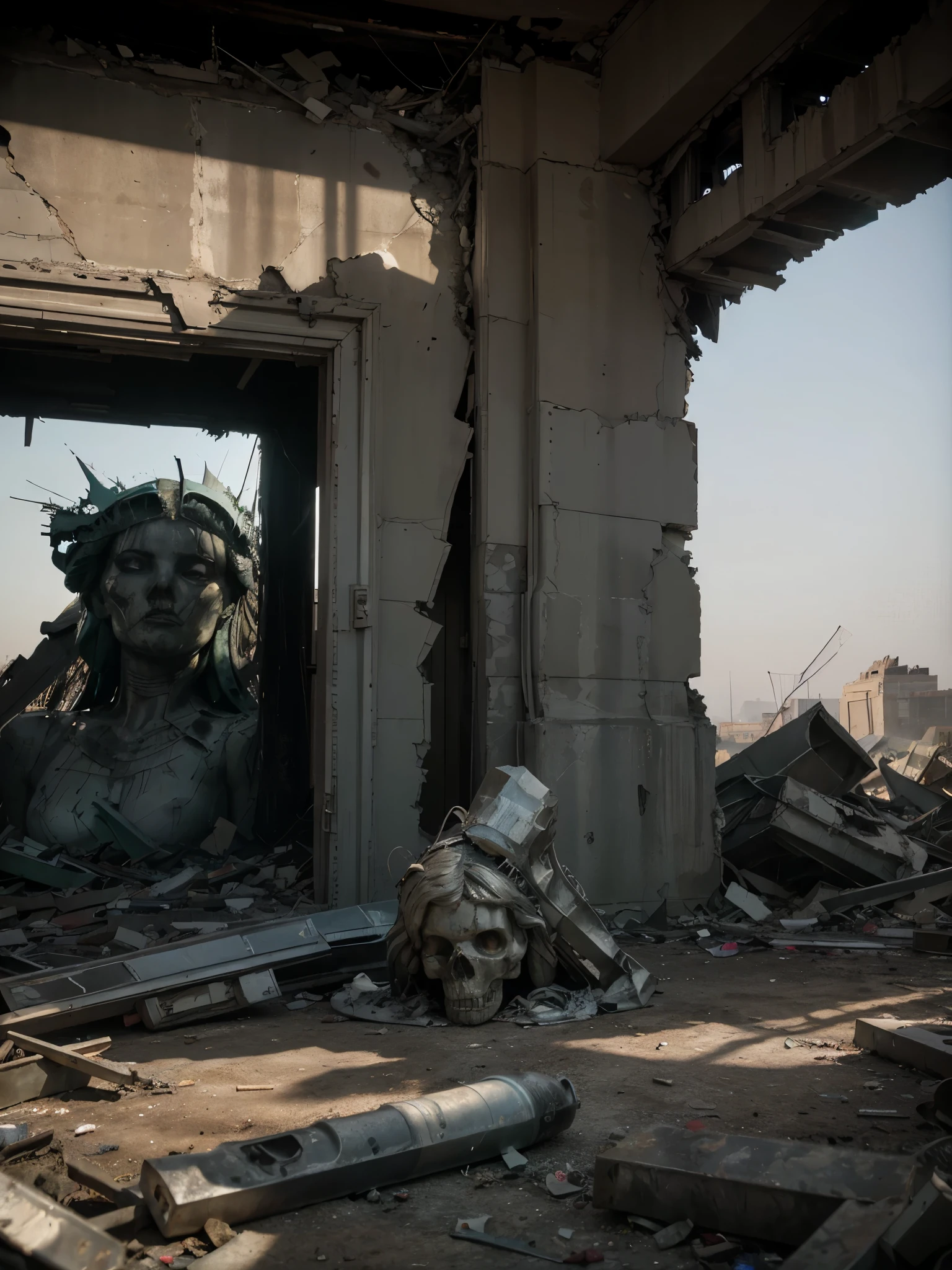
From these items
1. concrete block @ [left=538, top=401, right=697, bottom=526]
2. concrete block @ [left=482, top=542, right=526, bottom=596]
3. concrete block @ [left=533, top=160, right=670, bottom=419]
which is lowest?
concrete block @ [left=482, top=542, right=526, bottom=596]

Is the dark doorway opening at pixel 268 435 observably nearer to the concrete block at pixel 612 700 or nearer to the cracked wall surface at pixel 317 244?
the cracked wall surface at pixel 317 244

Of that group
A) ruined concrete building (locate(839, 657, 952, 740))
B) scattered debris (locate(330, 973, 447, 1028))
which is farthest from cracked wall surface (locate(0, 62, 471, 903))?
ruined concrete building (locate(839, 657, 952, 740))

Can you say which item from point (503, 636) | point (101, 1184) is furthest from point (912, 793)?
point (101, 1184)

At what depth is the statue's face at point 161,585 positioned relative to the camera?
28.6 ft

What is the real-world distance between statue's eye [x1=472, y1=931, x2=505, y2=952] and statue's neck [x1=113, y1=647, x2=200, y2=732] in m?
5.56

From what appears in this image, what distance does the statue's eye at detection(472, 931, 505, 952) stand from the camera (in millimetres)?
4328

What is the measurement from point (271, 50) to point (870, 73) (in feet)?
12.4

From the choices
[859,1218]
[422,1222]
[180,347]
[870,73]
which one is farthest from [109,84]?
[859,1218]

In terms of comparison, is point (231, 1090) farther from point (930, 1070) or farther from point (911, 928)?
point (911, 928)

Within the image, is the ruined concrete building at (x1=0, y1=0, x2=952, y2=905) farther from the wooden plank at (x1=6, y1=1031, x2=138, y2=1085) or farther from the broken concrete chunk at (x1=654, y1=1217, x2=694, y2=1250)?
the broken concrete chunk at (x1=654, y1=1217, x2=694, y2=1250)

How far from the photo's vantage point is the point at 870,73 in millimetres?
5203

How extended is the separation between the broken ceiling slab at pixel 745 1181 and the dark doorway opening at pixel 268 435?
20.9 feet

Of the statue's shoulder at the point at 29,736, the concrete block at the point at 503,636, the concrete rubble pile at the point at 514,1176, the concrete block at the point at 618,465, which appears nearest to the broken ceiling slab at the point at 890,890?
the concrete block at the point at 503,636

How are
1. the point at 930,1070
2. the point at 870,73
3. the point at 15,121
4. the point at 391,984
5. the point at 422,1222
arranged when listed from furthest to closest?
the point at 15,121
the point at 870,73
the point at 391,984
the point at 930,1070
the point at 422,1222
